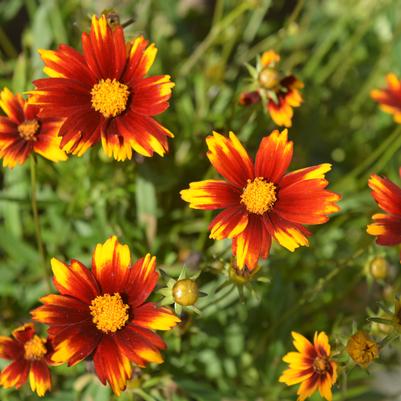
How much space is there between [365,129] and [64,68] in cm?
147

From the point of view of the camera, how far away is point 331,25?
245 cm

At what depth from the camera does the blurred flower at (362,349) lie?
1.06 metres

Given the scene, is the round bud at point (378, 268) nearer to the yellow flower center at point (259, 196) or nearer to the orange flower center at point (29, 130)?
the yellow flower center at point (259, 196)

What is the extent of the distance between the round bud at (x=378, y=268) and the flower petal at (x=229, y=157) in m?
0.42

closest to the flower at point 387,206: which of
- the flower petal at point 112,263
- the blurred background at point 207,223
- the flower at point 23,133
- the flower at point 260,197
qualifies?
the flower at point 260,197

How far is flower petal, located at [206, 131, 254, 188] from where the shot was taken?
1.09 meters

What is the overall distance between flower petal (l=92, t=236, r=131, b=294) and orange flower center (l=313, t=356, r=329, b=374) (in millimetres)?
395

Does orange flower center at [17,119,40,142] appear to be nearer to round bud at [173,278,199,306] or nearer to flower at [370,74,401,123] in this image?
round bud at [173,278,199,306]

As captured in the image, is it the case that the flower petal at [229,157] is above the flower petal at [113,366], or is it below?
above

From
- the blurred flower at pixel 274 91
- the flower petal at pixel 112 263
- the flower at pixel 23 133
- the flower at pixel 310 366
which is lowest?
the flower at pixel 310 366

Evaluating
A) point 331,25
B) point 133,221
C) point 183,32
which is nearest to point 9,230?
point 133,221

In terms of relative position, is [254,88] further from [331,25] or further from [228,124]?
[331,25]

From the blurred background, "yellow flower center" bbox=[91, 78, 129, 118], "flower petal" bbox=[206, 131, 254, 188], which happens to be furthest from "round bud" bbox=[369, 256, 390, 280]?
"yellow flower center" bbox=[91, 78, 129, 118]

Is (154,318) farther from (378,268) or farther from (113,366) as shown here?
(378,268)
